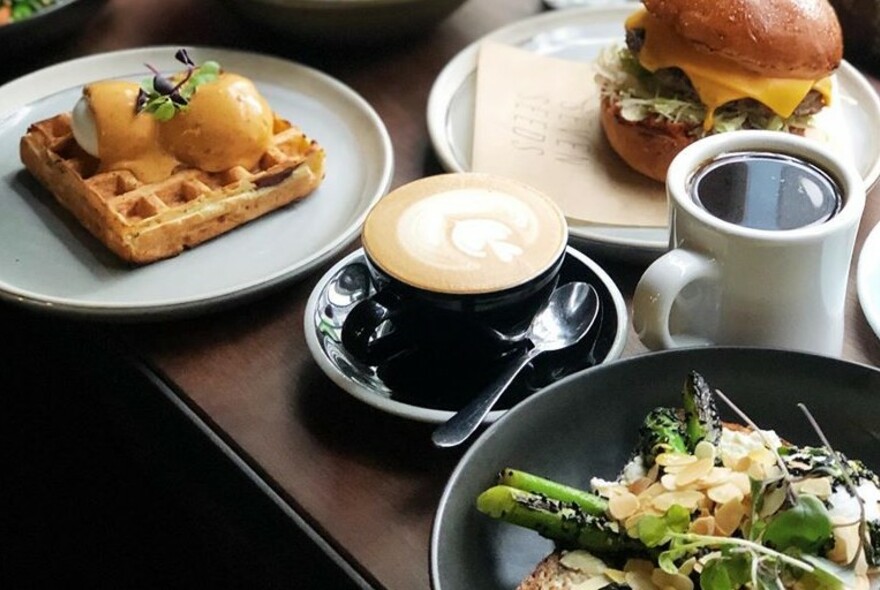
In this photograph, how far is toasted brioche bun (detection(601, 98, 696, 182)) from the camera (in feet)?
4.03

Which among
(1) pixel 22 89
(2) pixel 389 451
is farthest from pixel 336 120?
(2) pixel 389 451

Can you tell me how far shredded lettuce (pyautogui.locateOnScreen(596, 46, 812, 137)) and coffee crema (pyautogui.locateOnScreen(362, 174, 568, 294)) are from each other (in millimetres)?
313

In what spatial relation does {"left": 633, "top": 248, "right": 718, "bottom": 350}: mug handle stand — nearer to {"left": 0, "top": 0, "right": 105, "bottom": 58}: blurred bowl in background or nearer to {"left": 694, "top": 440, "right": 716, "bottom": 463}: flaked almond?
{"left": 694, "top": 440, "right": 716, "bottom": 463}: flaked almond

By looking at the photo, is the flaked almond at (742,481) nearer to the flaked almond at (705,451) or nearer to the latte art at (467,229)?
the flaked almond at (705,451)

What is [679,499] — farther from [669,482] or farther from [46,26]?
[46,26]

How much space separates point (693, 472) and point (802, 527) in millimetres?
85

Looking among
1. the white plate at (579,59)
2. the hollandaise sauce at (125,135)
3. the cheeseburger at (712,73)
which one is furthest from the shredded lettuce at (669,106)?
the hollandaise sauce at (125,135)

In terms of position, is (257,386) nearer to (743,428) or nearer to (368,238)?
(368,238)

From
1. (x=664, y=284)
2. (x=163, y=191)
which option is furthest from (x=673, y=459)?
(x=163, y=191)

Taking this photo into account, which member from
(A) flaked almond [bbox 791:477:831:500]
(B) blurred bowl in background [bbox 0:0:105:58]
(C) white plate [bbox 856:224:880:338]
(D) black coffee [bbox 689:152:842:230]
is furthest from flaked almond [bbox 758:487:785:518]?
(B) blurred bowl in background [bbox 0:0:105:58]

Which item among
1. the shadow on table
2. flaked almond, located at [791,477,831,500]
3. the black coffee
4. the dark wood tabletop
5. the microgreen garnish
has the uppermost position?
the black coffee

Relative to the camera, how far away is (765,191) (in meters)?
0.90

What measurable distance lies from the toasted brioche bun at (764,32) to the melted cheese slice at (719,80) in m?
0.01

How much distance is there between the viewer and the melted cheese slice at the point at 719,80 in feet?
3.94
